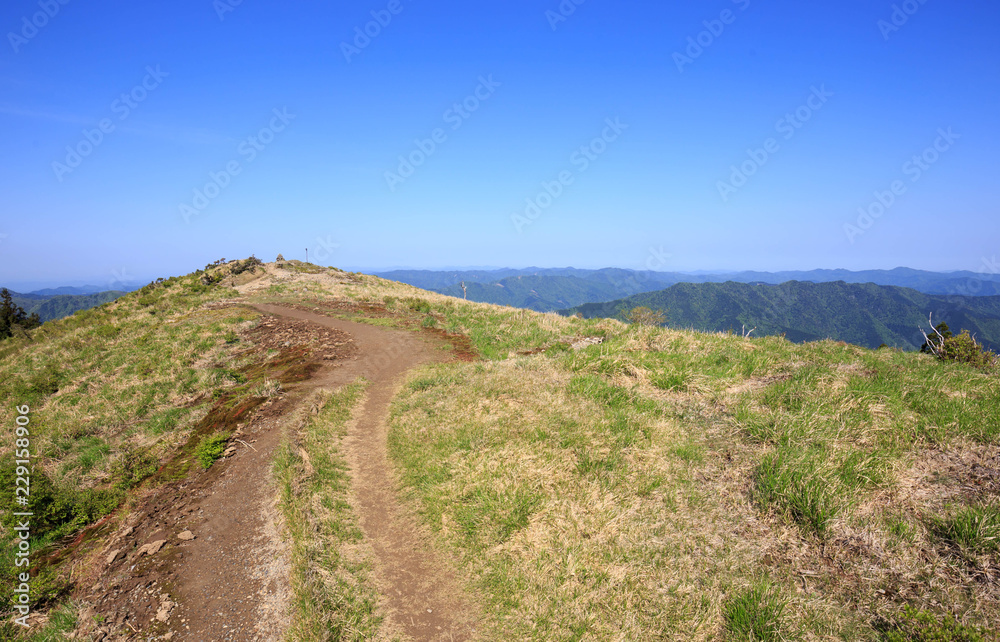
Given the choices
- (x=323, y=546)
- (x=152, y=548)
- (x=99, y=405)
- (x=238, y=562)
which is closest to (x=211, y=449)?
(x=152, y=548)

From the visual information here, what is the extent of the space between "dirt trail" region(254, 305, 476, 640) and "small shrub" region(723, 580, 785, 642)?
3.59 meters

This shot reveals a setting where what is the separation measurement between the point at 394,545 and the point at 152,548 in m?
4.35

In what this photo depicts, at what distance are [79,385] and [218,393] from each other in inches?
399

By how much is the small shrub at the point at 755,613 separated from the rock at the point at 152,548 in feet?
31.0

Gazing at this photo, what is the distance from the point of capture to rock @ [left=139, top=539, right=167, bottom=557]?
6.89m

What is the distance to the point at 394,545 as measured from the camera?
23.6ft

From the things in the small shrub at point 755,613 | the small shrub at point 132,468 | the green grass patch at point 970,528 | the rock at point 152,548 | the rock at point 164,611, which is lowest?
the small shrub at point 132,468

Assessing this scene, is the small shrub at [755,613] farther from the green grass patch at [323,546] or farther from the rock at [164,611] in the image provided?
the rock at [164,611]

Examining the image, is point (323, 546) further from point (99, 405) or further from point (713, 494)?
point (99, 405)

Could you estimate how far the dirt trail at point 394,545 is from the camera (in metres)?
5.77

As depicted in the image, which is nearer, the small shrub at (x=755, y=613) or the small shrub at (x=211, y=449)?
the small shrub at (x=755, y=613)

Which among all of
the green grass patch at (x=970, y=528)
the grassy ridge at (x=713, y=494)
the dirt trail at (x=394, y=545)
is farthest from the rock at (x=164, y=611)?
the green grass patch at (x=970, y=528)

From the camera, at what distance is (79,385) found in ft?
60.7

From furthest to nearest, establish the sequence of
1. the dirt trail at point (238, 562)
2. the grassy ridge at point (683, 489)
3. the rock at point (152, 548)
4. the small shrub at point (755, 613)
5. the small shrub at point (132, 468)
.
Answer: the small shrub at point (132, 468) < the rock at point (152, 548) < the dirt trail at point (238, 562) < the grassy ridge at point (683, 489) < the small shrub at point (755, 613)
